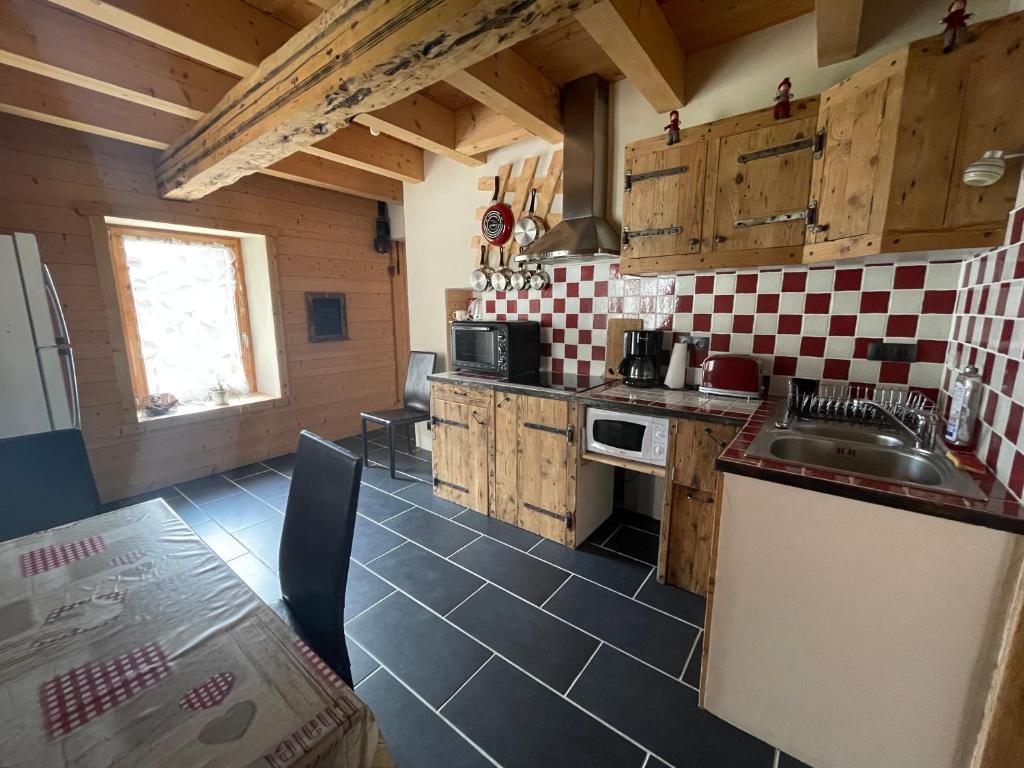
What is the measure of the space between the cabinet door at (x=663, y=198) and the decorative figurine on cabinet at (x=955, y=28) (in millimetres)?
757

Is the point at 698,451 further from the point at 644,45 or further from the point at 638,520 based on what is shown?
the point at 644,45

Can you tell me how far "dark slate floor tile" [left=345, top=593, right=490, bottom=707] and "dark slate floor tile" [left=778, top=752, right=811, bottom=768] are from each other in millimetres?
988

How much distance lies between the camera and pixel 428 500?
291 cm

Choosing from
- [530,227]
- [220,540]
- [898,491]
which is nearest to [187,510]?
[220,540]

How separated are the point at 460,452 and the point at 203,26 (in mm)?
2362

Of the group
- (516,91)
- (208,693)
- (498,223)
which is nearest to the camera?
(208,693)

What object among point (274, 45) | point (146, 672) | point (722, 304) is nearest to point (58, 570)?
point (146, 672)

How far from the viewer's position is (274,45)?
1882mm

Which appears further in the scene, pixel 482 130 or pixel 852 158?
pixel 482 130

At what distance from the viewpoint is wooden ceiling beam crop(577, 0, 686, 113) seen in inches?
57.5

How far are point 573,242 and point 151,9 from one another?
191 centimetres

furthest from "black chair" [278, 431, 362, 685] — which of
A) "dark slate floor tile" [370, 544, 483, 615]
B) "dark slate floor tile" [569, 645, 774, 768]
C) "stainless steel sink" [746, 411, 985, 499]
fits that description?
"stainless steel sink" [746, 411, 985, 499]

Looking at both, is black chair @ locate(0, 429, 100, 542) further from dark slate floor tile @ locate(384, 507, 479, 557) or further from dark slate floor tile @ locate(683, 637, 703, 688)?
dark slate floor tile @ locate(683, 637, 703, 688)

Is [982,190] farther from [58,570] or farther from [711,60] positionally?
[58,570]
